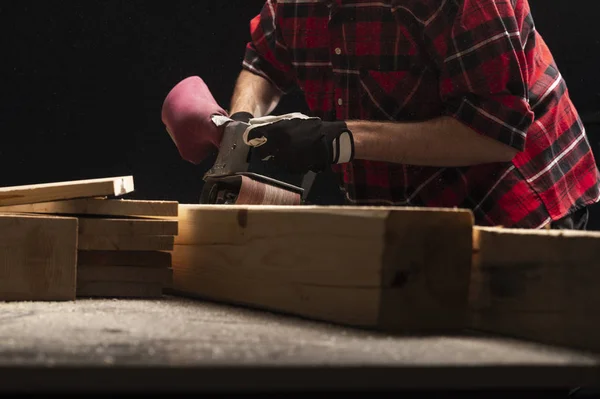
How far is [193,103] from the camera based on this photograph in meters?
2.38

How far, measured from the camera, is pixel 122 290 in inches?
65.7

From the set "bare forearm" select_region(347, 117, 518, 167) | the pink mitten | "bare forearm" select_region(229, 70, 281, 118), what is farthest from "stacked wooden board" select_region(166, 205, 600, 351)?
"bare forearm" select_region(229, 70, 281, 118)

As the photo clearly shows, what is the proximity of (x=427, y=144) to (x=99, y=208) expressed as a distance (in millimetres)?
881

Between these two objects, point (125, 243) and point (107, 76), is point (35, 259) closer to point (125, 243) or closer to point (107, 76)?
point (125, 243)

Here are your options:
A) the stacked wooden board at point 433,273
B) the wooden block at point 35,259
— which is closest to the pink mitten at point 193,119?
the wooden block at point 35,259

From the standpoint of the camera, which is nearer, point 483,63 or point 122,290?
point 122,290

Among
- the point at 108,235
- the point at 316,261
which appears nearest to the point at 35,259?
the point at 108,235

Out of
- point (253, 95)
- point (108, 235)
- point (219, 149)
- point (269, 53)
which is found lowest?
point (108, 235)

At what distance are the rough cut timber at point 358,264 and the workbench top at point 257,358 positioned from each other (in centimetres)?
5

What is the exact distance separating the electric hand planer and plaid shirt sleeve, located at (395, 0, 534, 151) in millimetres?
488

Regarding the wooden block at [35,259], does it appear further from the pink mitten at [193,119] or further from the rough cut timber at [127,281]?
the pink mitten at [193,119]

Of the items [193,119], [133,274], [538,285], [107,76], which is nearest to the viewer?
[538,285]

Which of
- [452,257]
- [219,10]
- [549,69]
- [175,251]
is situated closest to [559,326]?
[452,257]

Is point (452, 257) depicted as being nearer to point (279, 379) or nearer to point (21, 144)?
point (279, 379)
